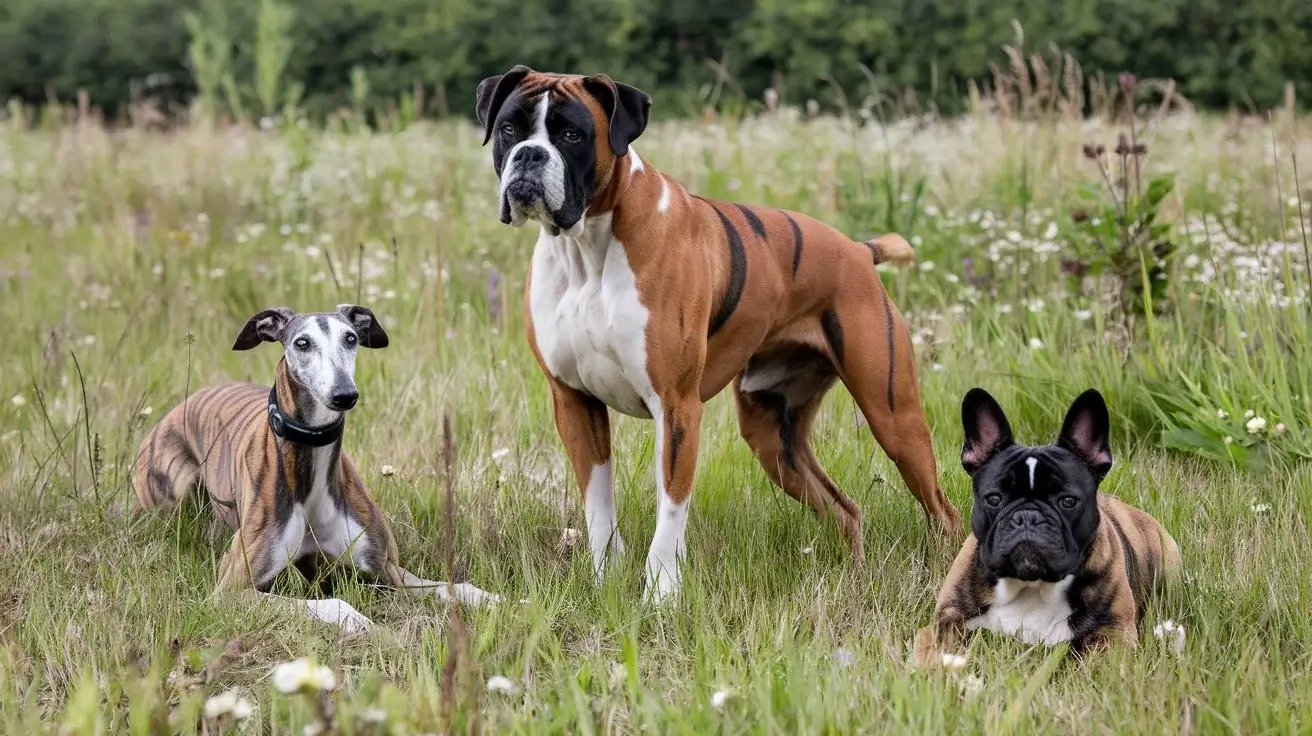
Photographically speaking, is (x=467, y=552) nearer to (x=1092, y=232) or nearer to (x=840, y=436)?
(x=840, y=436)

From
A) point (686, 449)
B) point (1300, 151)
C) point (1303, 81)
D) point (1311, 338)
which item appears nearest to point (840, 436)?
point (686, 449)

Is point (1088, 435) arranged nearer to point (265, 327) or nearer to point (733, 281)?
point (733, 281)

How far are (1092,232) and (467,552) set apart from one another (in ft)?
10.4

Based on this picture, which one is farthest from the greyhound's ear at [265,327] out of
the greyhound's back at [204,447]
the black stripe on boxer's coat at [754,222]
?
the black stripe on boxer's coat at [754,222]

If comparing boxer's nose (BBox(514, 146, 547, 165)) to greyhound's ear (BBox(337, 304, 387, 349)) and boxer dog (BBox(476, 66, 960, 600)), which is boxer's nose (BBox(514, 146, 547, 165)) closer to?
boxer dog (BBox(476, 66, 960, 600))

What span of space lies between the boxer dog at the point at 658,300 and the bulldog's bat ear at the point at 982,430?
0.61 meters

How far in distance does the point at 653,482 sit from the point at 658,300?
3.77 ft

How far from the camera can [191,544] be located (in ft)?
15.4

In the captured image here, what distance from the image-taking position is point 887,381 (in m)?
4.53

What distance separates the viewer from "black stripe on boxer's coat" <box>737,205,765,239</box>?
14.8 feet

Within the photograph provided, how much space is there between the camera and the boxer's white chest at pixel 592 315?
4.04m

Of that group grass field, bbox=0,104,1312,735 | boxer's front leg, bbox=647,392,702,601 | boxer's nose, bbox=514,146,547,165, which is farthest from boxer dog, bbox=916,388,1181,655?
boxer's nose, bbox=514,146,547,165

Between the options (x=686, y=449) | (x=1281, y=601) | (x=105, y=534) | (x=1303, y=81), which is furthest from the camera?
(x=1303, y=81)

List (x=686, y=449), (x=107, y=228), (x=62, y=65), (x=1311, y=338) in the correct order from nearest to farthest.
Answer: (x=686, y=449) → (x=1311, y=338) → (x=107, y=228) → (x=62, y=65)
